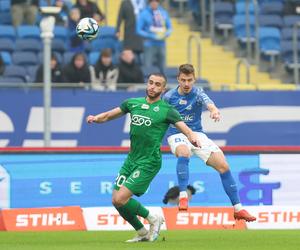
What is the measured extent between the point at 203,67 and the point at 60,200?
9.86 m

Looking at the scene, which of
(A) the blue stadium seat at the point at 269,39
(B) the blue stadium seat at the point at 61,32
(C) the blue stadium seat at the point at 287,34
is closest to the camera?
(B) the blue stadium seat at the point at 61,32

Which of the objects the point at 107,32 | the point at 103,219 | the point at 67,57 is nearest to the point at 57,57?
the point at 67,57

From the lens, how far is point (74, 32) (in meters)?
26.3

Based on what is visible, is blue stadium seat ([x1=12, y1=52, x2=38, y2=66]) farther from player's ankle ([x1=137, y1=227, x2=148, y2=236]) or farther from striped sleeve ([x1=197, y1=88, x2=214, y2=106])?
player's ankle ([x1=137, y1=227, x2=148, y2=236])

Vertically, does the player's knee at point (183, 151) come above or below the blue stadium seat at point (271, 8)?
below

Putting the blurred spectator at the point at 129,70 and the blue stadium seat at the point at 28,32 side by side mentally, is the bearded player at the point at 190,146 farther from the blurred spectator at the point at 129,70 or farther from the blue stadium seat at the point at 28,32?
the blue stadium seat at the point at 28,32

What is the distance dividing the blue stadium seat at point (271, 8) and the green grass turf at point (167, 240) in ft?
41.2

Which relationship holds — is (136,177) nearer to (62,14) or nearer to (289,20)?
(62,14)

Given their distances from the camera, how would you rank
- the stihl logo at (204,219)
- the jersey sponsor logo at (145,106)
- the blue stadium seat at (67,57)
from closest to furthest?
the jersey sponsor logo at (145,106) → the stihl logo at (204,219) → the blue stadium seat at (67,57)

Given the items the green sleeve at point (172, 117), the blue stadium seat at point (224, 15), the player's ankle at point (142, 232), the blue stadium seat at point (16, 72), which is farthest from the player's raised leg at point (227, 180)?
the blue stadium seat at point (224, 15)

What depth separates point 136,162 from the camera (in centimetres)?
1564

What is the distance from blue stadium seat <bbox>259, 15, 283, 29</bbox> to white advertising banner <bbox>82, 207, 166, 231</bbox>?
11.5 metres

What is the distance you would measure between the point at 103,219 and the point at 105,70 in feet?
21.8

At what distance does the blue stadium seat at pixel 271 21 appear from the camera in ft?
96.3
